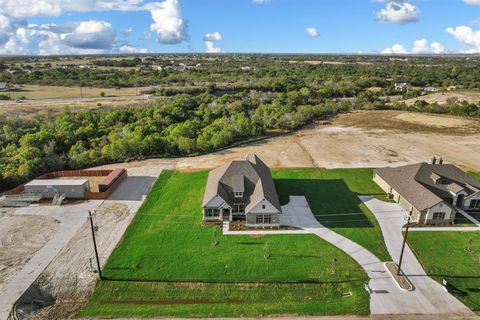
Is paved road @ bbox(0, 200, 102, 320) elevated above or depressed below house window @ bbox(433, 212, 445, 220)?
below

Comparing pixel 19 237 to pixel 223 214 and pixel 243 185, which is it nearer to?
pixel 223 214

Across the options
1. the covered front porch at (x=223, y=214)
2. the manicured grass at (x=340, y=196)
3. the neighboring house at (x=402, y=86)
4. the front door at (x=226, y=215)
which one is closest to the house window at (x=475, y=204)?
the manicured grass at (x=340, y=196)

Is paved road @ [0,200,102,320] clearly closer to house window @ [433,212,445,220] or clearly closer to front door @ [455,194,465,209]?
house window @ [433,212,445,220]

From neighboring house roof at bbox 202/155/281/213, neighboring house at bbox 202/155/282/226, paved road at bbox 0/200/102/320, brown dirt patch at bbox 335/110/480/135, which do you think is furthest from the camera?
brown dirt patch at bbox 335/110/480/135

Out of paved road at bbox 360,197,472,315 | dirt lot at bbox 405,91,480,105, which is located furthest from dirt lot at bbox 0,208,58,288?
dirt lot at bbox 405,91,480,105

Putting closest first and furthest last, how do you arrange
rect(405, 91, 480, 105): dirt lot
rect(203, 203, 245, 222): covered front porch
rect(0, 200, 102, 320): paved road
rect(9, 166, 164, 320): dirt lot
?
1. rect(9, 166, 164, 320): dirt lot
2. rect(0, 200, 102, 320): paved road
3. rect(203, 203, 245, 222): covered front porch
4. rect(405, 91, 480, 105): dirt lot

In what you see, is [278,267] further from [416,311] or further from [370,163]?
[370,163]

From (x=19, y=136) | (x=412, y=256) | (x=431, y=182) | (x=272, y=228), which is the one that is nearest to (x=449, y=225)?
(x=431, y=182)
